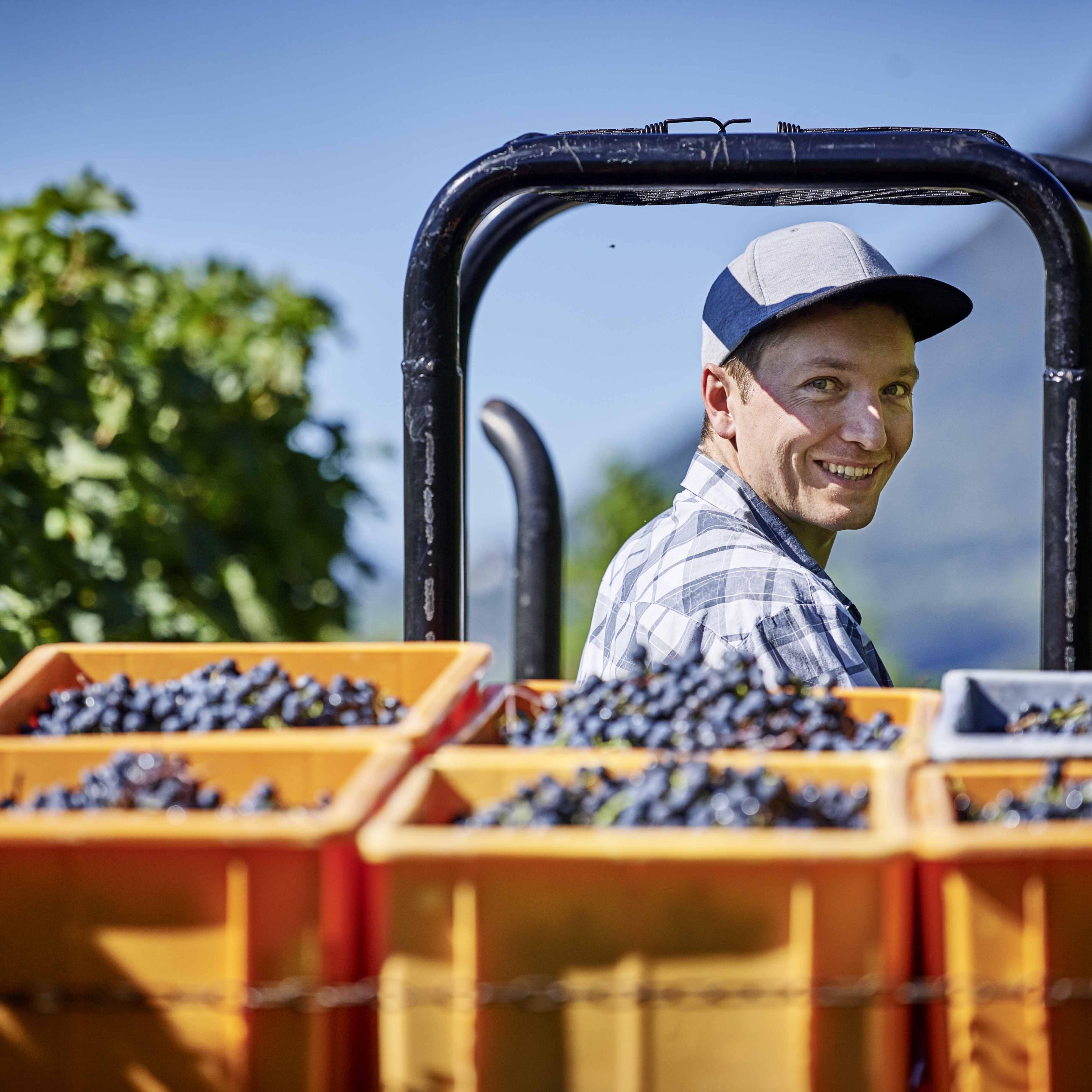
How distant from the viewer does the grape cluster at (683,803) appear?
0.97m

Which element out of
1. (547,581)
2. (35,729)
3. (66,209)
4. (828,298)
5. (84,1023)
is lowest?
(84,1023)

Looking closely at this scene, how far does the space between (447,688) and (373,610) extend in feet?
14.5

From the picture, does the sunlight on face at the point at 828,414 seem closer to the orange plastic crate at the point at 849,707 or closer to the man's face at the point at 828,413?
the man's face at the point at 828,413

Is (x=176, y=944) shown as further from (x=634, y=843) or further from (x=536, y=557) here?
(x=536, y=557)

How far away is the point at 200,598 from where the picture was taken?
3.94m

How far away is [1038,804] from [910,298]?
3.81 ft

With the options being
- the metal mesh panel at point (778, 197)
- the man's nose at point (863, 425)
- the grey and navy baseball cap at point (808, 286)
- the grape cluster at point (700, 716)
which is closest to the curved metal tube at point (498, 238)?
the metal mesh panel at point (778, 197)

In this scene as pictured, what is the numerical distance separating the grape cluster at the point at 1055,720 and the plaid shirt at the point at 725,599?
31cm

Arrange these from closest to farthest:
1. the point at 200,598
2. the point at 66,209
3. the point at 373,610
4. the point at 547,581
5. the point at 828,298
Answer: the point at 828,298 → the point at 547,581 → the point at 66,209 → the point at 200,598 → the point at 373,610

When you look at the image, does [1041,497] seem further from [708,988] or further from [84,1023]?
[84,1023]

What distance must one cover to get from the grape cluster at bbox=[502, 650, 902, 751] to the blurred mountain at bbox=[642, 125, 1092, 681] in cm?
674

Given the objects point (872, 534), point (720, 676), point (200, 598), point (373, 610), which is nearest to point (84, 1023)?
point (720, 676)

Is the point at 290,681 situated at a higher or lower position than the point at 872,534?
lower

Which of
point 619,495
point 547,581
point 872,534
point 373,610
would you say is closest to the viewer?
point 547,581
